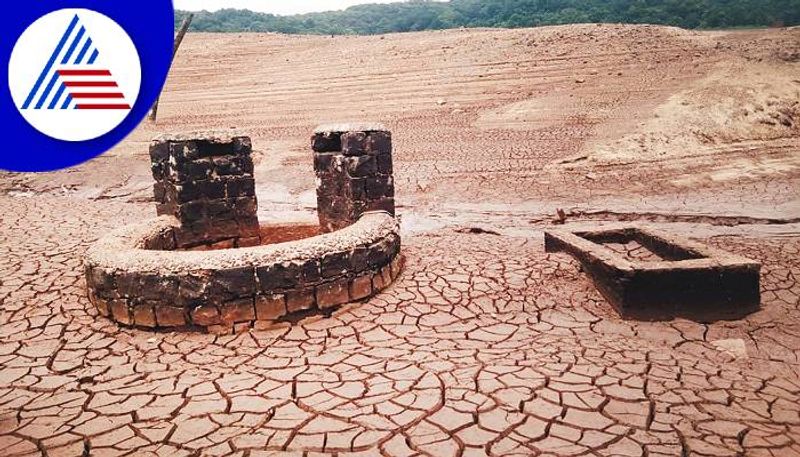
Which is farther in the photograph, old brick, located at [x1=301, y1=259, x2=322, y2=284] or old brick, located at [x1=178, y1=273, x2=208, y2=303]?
old brick, located at [x1=301, y1=259, x2=322, y2=284]

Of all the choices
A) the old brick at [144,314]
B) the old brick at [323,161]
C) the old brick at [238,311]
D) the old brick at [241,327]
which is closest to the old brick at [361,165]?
the old brick at [323,161]

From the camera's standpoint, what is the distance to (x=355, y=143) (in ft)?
16.8

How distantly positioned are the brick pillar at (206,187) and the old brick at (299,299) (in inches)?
75.9

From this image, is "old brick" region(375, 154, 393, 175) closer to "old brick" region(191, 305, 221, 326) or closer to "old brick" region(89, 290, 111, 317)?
"old brick" region(191, 305, 221, 326)

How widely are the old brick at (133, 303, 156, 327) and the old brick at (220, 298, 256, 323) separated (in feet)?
1.75

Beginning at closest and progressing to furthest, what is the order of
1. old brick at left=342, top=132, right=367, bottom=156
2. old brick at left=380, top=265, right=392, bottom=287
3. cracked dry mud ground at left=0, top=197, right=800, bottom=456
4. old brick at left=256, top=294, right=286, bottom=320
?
cracked dry mud ground at left=0, top=197, right=800, bottom=456
old brick at left=256, top=294, right=286, bottom=320
old brick at left=380, top=265, right=392, bottom=287
old brick at left=342, top=132, right=367, bottom=156

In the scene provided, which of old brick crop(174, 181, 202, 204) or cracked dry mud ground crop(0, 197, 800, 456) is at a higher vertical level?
old brick crop(174, 181, 202, 204)

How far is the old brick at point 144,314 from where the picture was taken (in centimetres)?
393

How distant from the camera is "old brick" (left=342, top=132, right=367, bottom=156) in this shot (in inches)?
201

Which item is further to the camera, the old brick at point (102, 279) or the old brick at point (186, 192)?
the old brick at point (186, 192)

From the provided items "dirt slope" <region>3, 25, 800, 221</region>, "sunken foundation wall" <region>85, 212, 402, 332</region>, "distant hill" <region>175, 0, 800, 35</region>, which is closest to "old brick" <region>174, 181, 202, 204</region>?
"sunken foundation wall" <region>85, 212, 402, 332</region>

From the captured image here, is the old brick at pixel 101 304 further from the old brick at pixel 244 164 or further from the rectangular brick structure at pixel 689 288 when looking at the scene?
the rectangular brick structure at pixel 689 288

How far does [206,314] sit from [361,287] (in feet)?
4.02

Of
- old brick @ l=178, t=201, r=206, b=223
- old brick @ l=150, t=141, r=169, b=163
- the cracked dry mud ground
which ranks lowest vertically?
the cracked dry mud ground
